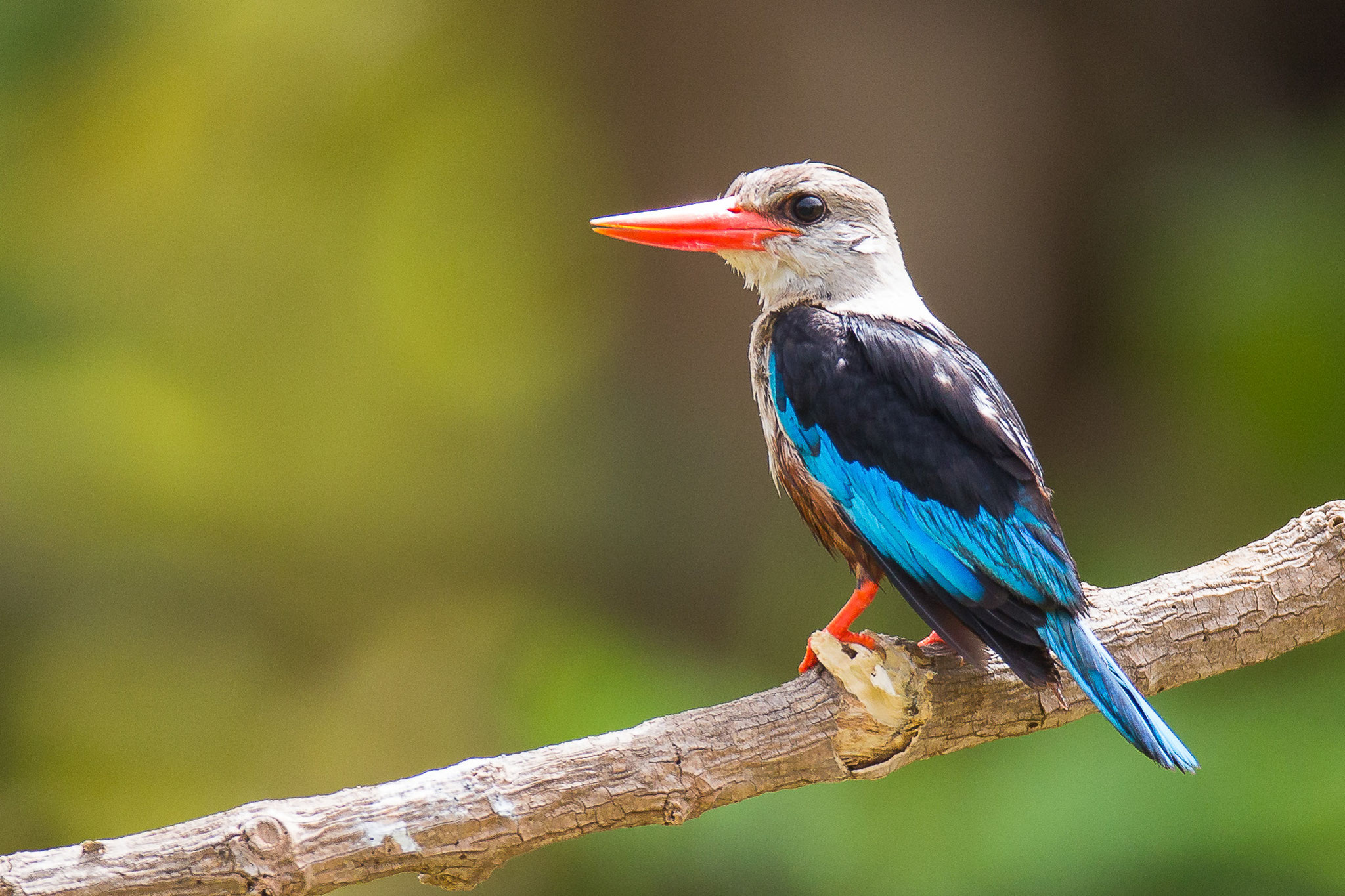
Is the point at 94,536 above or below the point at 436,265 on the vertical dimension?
below

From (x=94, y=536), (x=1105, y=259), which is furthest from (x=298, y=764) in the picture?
(x=1105, y=259)

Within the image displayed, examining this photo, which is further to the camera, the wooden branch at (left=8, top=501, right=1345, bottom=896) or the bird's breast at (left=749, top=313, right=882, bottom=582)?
the bird's breast at (left=749, top=313, right=882, bottom=582)

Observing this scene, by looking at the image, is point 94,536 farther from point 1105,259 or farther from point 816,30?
point 1105,259

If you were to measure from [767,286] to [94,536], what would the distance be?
3122 millimetres

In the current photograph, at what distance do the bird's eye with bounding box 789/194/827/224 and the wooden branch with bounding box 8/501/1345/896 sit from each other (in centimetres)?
102

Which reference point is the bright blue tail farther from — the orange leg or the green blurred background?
the green blurred background

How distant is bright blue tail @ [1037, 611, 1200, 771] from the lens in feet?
6.89

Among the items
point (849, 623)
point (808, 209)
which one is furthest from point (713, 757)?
point (808, 209)

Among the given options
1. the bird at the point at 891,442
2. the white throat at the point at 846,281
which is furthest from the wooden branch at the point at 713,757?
the white throat at the point at 846,281

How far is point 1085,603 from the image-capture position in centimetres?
234

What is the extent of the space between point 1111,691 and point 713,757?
0.69m

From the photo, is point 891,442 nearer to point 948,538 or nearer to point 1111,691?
point 948,538

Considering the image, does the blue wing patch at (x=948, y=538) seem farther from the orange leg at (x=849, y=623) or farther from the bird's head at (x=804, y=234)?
the bird's head at (x=804, y=234)

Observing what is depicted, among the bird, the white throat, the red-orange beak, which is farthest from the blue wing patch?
the red-orange beak
